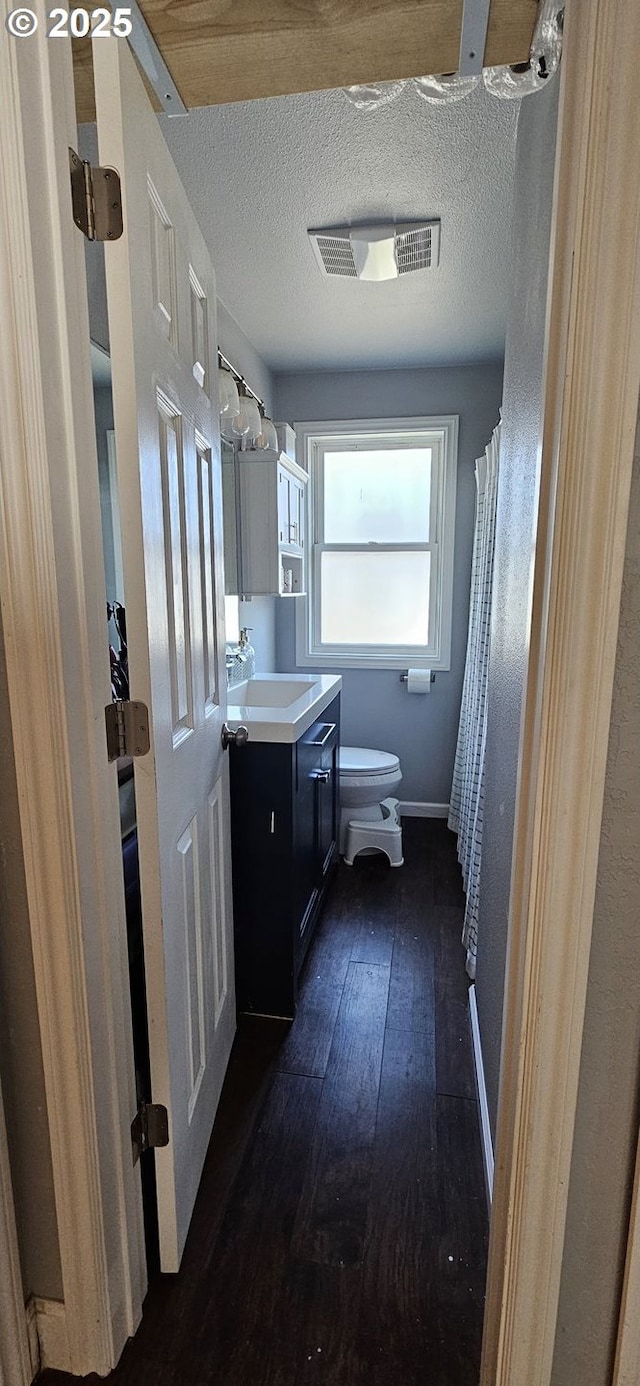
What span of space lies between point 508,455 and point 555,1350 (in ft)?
5.29

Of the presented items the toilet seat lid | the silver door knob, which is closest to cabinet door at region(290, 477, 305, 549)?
the toilet seat lid

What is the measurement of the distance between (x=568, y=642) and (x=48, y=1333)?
1381 mm

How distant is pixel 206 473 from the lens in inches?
54.4

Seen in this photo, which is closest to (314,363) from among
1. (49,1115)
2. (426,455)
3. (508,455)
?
(426,455)

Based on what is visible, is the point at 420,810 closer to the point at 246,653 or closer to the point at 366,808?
the point at 366,808

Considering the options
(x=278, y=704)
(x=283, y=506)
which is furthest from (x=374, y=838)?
(x=283, y=506)

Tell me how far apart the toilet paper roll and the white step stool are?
77 cm

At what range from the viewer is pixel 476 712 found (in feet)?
8.68

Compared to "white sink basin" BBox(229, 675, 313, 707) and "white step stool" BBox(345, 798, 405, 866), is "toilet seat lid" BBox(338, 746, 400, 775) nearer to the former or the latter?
"white step stool" BBox(345, 798, 405, 866)

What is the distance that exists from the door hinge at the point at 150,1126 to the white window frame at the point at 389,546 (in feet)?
8.52

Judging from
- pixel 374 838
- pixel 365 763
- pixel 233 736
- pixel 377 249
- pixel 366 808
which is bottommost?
pixel 374 838

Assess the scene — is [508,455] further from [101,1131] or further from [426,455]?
[426,455]

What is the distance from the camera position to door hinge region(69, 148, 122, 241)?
0.85m

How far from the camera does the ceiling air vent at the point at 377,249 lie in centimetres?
194
